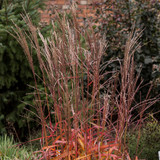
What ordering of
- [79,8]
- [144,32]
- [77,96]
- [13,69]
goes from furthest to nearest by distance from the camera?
1. [79,8]
2. [144,32]
3. [13,69]
4. [77,96]

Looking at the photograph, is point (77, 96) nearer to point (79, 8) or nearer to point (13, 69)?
point (13, 69)

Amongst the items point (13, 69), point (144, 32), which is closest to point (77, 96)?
point (13, 69)

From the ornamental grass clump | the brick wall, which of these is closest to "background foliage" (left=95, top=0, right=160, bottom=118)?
the brick wall

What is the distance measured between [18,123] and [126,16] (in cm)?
251

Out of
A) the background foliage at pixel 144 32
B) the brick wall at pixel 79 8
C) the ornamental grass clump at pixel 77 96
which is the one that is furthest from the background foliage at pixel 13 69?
the ornamental grass clump at pixel 77 96

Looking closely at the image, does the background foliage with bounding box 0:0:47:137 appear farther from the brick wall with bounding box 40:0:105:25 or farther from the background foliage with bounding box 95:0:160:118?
the background foliage with bounding box 95:0:160:118

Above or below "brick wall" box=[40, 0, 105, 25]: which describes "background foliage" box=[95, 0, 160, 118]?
below

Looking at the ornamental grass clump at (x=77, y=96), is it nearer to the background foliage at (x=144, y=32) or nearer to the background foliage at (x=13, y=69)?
the background foliage at (x=13, y=69)

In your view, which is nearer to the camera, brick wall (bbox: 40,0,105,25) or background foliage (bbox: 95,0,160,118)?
background foliage (bbox: 95,0,160,118)

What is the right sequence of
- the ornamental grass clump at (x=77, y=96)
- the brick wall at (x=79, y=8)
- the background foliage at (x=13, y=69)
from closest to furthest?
the ornamental grass clump at (x=77, y=96), the background foliage at (x=13, y=69), the brick wall at (x=79, y=8)

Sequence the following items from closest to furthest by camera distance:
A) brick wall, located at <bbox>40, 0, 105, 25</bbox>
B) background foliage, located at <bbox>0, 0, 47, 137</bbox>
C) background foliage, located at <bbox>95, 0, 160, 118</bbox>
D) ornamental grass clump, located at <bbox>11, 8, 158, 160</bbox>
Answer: ornamental grass clump, located at <bbox>11, 8, 158, 160</bbox> < background foliage, located at <bbox>0, 0, 47, 137</bbox> < background foliage, located at <bbox>95, 0, 160, 118</bbox> < brick wall, located at <bbox>40, 0, 105, 25</bbox>

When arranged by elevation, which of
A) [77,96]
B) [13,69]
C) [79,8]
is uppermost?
[79,8]

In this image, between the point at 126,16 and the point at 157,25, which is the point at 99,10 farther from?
the point at 157,25

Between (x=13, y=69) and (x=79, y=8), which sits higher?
(x=79, y=8)
